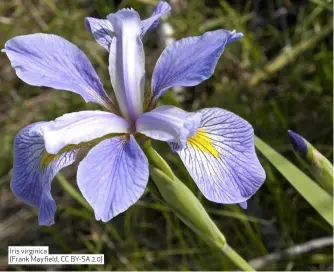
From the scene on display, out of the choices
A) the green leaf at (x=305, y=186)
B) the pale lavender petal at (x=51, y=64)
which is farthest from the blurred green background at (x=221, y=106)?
the pale lavender petal at (x=51, y=64)

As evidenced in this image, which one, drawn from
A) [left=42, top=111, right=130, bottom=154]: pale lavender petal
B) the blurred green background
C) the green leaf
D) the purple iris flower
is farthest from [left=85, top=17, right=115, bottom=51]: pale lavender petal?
the blurred green background

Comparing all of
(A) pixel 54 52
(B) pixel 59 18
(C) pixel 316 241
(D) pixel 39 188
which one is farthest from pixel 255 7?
(D) pixel 39 188

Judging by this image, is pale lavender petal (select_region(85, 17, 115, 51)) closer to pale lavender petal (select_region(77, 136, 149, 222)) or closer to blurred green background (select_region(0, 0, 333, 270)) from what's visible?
pale lavender petal (select_region(77, 136, 149, 222))

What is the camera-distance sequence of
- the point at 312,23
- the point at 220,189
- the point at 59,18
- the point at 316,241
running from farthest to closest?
the point at 59,18 < the point at 312,23 < the point at 316,241 < the point at 220,189

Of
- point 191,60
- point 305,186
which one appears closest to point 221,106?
point 305,186

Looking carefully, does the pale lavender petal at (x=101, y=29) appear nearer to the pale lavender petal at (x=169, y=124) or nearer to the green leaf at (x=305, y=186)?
the pale lavender petal at (x=169, y=124)

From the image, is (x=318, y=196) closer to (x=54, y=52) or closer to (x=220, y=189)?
(x=220, y=189)

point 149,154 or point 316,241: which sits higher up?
point 149,154

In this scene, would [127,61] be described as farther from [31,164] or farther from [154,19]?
[31,164]
